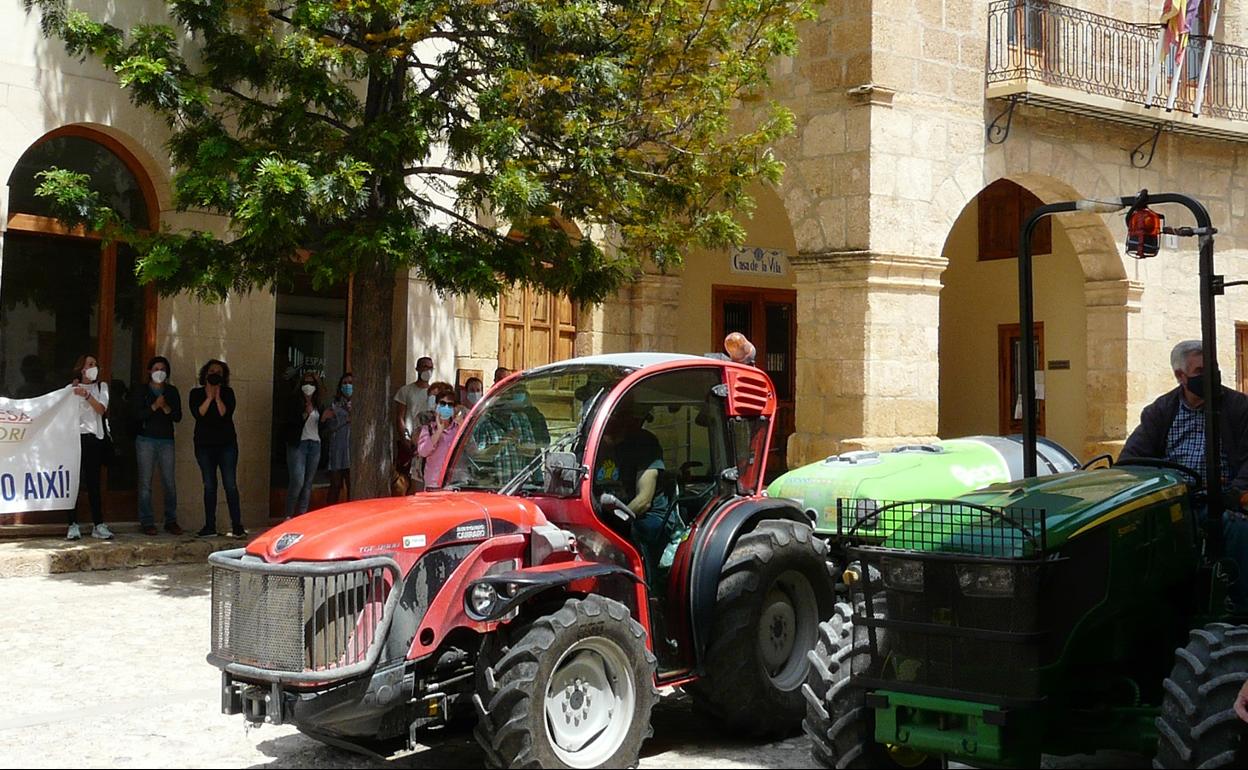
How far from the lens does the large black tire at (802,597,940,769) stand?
5.25 meters

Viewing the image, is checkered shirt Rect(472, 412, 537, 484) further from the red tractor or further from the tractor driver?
the tractor driver

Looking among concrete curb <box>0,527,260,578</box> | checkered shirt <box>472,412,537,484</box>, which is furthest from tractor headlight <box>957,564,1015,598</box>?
concrete curb <box>0,527,260,578</box>

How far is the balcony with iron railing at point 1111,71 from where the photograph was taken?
15008 mm

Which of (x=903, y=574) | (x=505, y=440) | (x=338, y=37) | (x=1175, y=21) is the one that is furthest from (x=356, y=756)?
(x=1175, y=21)

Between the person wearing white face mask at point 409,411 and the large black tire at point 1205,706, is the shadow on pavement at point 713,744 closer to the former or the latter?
the large black tire at point 1205,706

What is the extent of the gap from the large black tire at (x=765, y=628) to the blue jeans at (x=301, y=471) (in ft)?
24.7

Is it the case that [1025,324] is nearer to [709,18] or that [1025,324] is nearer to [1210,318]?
[1210,318]

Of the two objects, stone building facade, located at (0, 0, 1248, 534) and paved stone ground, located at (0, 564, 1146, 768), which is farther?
stone building facade, located at (0, 0, 1248, 534)

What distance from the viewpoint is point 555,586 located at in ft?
18.1

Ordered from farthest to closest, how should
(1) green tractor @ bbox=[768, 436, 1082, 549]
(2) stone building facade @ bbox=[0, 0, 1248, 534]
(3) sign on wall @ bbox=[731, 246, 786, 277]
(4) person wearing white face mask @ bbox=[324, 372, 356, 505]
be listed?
(3) sign on wall @ bbox=[731, 246, 786, 277], (4) person wearing white face mask @ bbox=[324, 372, 356, 505], (2) stone building facade @ bbox=[0, 0, 1248, 534], (1) green tractor @ bbox=[768, 436, 1082, 549]

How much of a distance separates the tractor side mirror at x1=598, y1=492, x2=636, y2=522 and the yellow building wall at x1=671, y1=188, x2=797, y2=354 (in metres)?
11.3

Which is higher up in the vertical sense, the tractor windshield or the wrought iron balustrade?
the wrought iron balustrade

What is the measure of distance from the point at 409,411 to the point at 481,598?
340 inches

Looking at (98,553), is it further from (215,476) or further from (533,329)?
(533,329)
